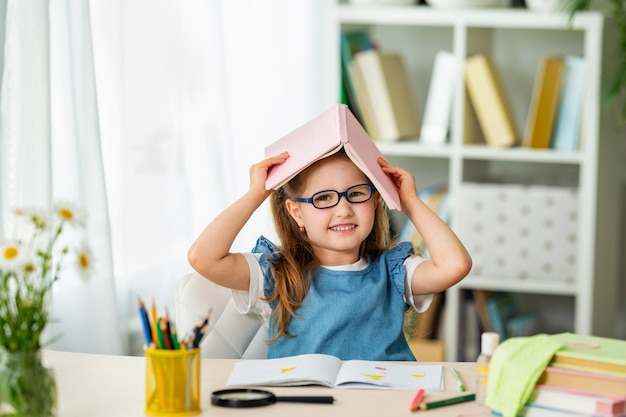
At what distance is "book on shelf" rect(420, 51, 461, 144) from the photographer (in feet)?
11.2

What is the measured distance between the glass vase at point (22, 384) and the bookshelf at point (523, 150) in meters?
2.37

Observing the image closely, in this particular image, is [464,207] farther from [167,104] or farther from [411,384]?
[411,384]

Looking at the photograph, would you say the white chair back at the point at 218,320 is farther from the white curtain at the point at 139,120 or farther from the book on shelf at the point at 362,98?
the book on shelf at the point at 362,98

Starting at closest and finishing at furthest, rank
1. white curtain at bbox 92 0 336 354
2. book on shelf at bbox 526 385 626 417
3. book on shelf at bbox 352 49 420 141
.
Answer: book on shelf at bbox 526 385 626 417 → white curtain at bbox 92 0 336 354 → book on shelf at bbox 352 49 420 141

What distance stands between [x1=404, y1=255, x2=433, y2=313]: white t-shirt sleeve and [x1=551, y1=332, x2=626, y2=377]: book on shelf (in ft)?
2.00

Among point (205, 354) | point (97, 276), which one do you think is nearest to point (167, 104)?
point (97, 276)

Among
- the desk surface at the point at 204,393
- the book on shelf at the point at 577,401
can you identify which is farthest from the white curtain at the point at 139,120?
the book on shelf at the point at 577,401

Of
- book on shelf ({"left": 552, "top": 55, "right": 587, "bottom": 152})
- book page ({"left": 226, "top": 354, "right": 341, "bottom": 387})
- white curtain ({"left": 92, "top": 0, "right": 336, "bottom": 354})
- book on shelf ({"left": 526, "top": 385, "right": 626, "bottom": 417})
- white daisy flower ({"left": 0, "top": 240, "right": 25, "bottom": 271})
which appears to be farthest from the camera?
book on shelf ({"left": 552, "top": 55, "right": 587, "bottom": 152})

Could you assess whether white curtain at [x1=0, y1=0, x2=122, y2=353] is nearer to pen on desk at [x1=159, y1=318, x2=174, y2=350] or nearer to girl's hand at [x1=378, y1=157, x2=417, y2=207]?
pen on desk at [x1=159, y1=318, x2=174, y2=350]

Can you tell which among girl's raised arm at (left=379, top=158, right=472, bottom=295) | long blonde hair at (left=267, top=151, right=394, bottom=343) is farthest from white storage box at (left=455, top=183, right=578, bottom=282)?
girl's raised arm at (left=379, top=158, right=472, bottom=295)

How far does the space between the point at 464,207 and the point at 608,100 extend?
609 mm

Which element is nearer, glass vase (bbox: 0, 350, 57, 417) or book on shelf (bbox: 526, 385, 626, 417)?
glass vase (bbox: 0, 350, 57, 417)

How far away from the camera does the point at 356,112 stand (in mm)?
3525

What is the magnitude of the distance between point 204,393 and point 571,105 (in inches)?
89.6
